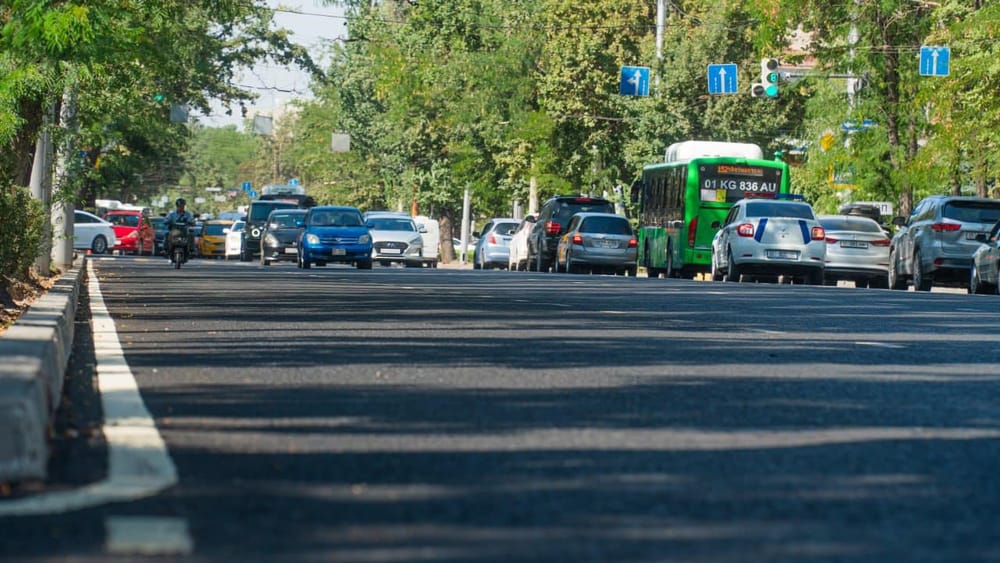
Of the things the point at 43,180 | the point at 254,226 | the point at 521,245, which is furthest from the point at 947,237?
the point at 254,226

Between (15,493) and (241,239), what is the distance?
187 ft

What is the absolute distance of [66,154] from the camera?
99.8 feet

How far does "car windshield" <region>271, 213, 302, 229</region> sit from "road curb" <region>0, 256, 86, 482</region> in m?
37.8

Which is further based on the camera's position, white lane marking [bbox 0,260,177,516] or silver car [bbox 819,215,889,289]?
silver car [bbox 819,215,889,289]

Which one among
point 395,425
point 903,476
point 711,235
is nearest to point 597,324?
point 395,425

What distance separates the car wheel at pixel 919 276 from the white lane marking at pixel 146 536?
2949 centimetres

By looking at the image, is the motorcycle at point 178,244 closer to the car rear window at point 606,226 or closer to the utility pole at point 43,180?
the utility pole at point 43,180

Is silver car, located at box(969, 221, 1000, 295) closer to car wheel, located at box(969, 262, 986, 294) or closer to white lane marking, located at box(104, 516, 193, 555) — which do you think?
car wheel, located at box(969, 262, 986, 294)

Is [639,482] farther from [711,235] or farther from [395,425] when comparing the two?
[711,235]

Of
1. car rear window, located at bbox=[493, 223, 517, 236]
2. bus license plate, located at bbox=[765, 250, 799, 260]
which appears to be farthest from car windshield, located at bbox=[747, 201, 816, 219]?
car rear window, located at bbox=[493, 223, 517, 236]

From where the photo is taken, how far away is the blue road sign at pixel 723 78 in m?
54.1

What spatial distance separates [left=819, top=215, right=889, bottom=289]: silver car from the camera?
134 feet

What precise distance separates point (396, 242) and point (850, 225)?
1554 centimetres

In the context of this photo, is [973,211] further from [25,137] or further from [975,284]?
[25,137]
